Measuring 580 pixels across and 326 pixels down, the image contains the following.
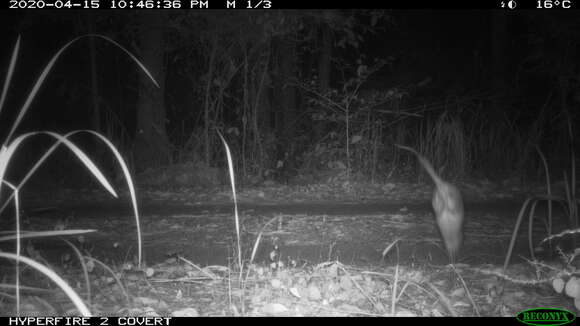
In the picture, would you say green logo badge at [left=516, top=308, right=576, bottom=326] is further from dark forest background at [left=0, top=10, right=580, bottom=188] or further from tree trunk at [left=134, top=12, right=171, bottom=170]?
tree trunk at [left=134, top=12, right=171, bottom=170]

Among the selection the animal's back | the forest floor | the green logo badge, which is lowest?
the green logo badge

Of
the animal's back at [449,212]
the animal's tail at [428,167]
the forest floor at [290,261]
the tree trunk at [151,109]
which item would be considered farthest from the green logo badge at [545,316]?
the tree trunk at [151,109]

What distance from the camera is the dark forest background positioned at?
10.0 meters

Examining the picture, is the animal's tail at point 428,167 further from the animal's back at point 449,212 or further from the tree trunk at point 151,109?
the tree trunk at point 151,109

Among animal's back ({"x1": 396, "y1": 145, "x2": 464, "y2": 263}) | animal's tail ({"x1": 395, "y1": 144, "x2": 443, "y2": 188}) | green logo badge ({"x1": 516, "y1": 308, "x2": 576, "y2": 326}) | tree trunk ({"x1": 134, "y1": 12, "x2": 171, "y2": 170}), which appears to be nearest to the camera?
green logo badge ({"x1": 516, "y1": 308, "x2": 576, "y2": 326})

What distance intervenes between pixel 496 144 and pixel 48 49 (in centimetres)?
1096

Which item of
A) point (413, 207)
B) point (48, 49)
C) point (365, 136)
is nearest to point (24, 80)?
point (48, 49)

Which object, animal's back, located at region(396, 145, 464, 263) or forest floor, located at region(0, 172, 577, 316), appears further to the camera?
animal's back, located at region(396, 145, 464, 263)

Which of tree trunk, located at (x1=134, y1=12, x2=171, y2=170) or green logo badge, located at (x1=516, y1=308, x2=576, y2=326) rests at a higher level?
tree trunk, located at (x1=134, y1=12, x2=171, y2=170)

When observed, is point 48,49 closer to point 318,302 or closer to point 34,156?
point 34,156

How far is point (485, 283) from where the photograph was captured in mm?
3730

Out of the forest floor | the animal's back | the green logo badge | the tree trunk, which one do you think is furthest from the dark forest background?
the green logo badge

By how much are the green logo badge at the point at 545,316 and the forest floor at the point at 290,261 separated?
8 cm

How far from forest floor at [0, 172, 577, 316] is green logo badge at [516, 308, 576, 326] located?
0.27 ft
